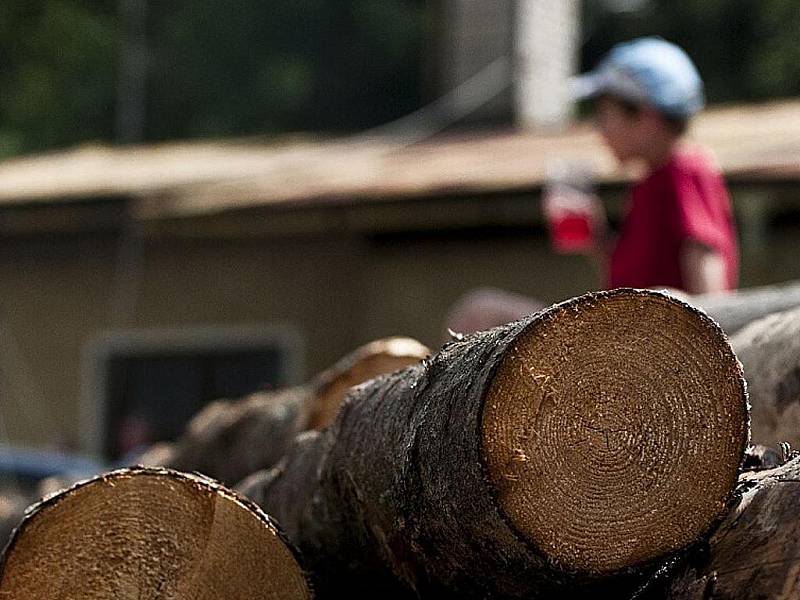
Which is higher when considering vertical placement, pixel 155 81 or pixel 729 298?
pixel 729 298

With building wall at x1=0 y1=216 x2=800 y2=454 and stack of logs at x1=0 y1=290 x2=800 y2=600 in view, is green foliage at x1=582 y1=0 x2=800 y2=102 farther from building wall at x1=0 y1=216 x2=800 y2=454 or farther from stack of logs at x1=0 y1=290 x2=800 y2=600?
stack of logs at x1=0 y1=290 x2=800 y2=600

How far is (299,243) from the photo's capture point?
11734 mm

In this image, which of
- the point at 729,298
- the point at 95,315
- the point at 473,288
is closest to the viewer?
the point at 729,298

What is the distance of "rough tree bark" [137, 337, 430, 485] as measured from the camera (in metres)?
4.47

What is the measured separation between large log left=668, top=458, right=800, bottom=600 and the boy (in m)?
2.10

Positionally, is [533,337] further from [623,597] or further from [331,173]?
[331,173]

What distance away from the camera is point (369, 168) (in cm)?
1175

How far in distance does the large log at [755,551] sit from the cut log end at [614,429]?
4 cm

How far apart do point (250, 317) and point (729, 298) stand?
314 inches

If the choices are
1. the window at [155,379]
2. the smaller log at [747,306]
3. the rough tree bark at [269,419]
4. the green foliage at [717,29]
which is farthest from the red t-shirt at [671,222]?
the green foliage at [717,29]

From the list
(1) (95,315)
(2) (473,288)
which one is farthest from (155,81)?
(2) (473,288)

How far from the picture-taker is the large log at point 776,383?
335 cm

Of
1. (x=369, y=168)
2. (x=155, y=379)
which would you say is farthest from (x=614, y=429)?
(x=155, y=379)

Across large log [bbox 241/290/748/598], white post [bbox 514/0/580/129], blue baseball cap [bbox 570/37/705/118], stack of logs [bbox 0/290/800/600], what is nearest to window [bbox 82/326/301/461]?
white post [bbox 514/0/580/129]
